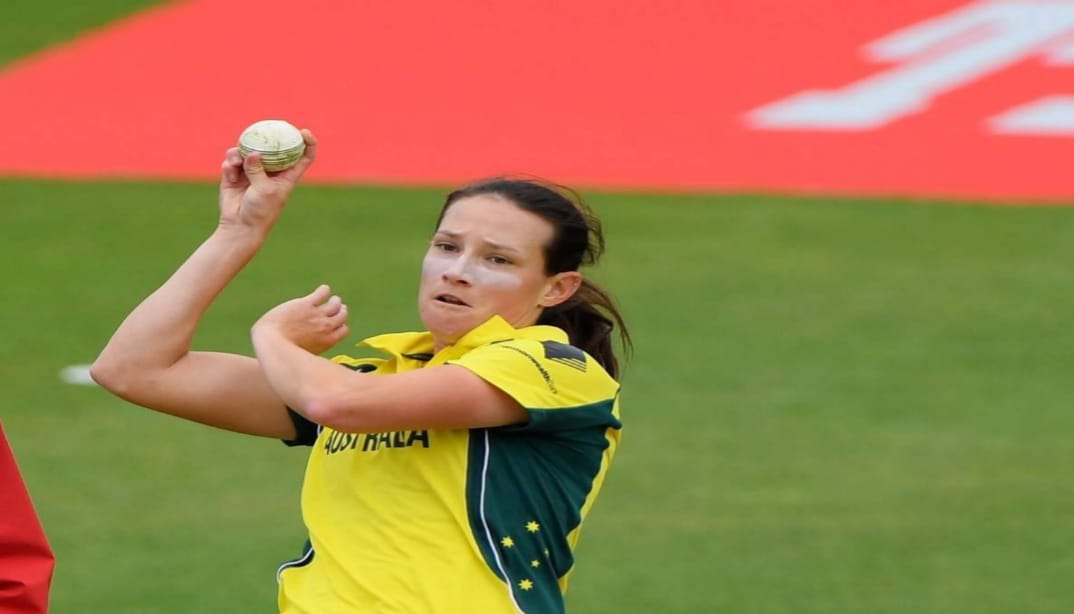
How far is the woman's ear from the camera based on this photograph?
13.0 ft

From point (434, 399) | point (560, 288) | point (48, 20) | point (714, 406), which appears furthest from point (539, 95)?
point (434, 399)

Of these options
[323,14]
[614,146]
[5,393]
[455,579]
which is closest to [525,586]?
[455,579]

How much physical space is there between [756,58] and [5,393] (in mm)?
6669

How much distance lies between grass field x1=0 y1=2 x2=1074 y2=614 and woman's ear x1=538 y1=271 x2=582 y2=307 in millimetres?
2973

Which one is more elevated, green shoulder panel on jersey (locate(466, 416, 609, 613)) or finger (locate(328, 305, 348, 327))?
finger (locate(328, 305, 348, 327))

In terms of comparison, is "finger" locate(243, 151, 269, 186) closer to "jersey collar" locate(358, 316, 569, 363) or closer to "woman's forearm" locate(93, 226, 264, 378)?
"woman's forearm" locate(93, 226, 264, 378)

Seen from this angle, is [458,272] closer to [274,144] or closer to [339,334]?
[339,334]

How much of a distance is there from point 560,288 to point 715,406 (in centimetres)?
503

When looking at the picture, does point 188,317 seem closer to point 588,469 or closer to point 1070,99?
point 588,469

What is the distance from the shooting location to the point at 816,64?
1391 cm

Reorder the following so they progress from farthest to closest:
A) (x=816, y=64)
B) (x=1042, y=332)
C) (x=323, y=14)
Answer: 1. (x=323, y=14)
2. (x=816, y=64)
3. (x=1042, y=332)

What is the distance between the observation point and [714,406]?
352 inches

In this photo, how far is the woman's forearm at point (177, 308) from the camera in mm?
3865

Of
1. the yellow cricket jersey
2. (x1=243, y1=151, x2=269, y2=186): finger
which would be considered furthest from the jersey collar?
(x1=243, y1=151, x2=269, y2=186): finger
